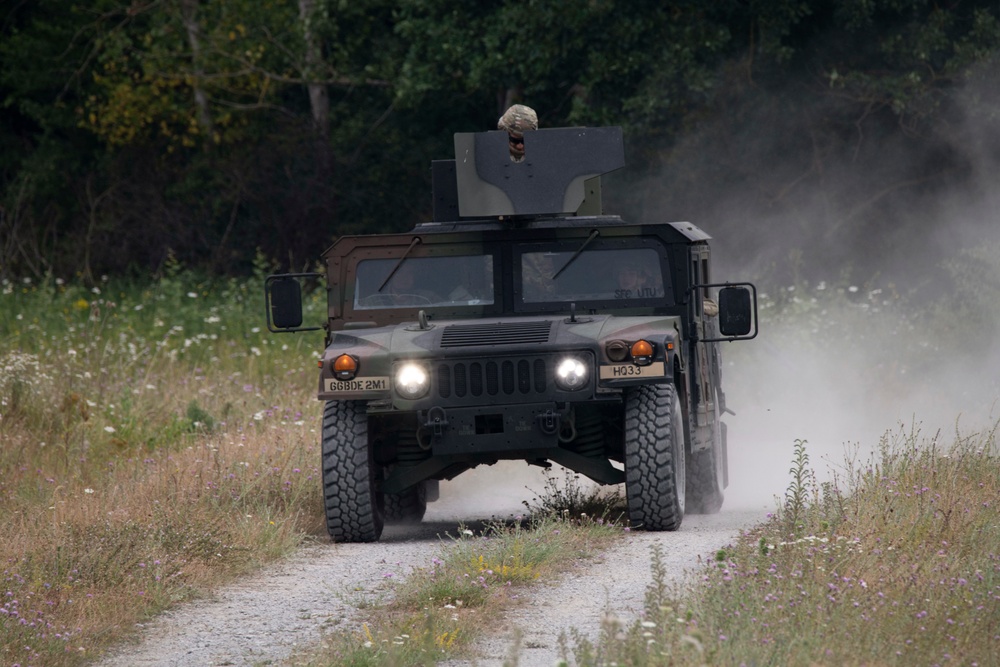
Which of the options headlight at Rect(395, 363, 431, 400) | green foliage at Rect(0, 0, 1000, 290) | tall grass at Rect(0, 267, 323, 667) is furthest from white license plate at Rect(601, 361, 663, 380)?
green foliage at Rect(0, 0, 1000, 290)

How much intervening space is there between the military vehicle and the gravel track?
16.0 inches

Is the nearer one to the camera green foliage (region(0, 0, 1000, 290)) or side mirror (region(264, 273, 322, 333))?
side mirror (region(264, 273, 322, 333))

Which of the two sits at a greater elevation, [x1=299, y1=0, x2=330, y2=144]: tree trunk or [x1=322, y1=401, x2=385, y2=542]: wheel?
[x1=299, y1=0, x2=330, y2=144]: tree trunk

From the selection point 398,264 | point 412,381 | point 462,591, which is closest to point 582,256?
point 398,264

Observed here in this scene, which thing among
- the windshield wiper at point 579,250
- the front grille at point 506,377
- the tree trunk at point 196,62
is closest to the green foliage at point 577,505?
the front grille at point 506,377

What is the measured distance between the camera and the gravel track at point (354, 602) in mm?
6008

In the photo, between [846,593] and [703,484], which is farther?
[703,484]

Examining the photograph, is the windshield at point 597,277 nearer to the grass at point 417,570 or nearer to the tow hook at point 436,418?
the grass at point 417,570

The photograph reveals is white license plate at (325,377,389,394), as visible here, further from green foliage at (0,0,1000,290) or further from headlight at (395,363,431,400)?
green foliage at (0,0,1000,290)

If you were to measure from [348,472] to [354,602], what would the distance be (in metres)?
1.77

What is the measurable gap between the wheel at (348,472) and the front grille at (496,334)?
0.61 metres

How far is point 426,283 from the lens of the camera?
949 cm

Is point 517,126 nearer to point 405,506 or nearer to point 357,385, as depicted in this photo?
point 357,385

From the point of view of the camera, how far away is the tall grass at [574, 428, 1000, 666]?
16.9 feet
